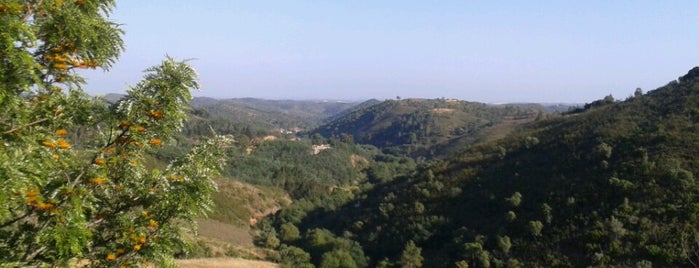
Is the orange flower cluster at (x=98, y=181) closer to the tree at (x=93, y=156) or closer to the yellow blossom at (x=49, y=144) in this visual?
the tree at (x=93, y=156)

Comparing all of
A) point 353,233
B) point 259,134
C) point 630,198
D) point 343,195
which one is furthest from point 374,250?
point 259,134

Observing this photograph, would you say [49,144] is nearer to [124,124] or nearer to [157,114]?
[124,124]

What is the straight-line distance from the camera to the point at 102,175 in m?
5.42

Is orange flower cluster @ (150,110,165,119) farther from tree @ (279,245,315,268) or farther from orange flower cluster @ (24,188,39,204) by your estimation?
tree @ (279,245,315,268)

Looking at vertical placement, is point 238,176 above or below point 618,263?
below

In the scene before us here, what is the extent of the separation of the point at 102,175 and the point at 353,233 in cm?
5351

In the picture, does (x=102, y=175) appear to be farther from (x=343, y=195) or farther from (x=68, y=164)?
(x=343, y=195)

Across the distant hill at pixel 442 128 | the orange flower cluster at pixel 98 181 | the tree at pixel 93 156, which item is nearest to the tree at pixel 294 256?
the tree at pixel 93 156

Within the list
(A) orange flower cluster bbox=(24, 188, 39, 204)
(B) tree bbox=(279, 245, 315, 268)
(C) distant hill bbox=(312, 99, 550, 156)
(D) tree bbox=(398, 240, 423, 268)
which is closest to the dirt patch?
(C) distant hill bbox=(312, 99, 550, 156)

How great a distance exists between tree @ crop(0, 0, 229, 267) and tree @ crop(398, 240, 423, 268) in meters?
35.9

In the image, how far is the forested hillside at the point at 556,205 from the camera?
3259 cm

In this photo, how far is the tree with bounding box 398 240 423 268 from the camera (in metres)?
40.5

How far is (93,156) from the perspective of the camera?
5.76 m

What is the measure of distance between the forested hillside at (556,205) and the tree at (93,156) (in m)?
29.6
